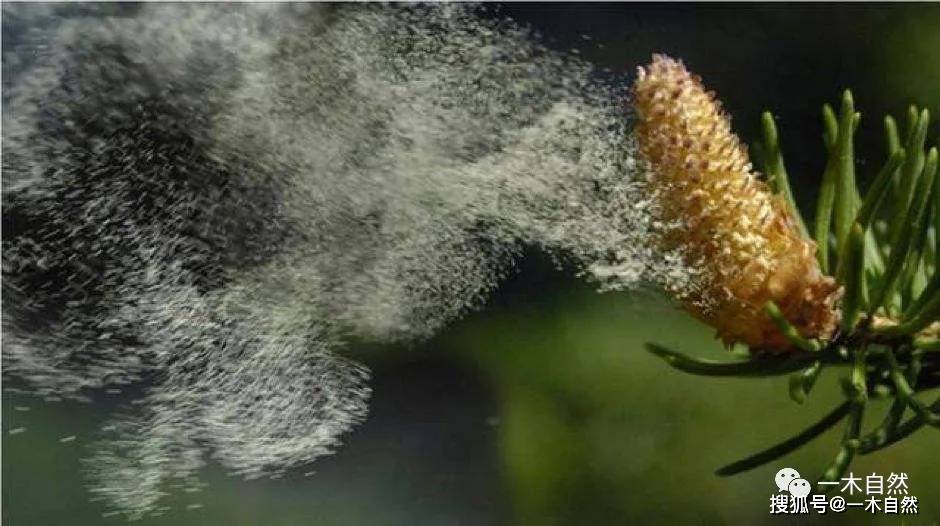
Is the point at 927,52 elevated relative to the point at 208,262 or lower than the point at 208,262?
elevated

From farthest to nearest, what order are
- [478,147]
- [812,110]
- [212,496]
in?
[812,110] < [212,496] < [478,147]

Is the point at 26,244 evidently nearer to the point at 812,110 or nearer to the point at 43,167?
the point at 43,167

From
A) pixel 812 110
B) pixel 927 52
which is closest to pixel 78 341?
pixel 812 110

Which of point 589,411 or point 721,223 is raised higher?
point 721,223

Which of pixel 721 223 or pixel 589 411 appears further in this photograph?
pixel 589 411

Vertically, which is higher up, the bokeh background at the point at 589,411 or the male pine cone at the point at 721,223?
the male pine cone at the point at 721,223
